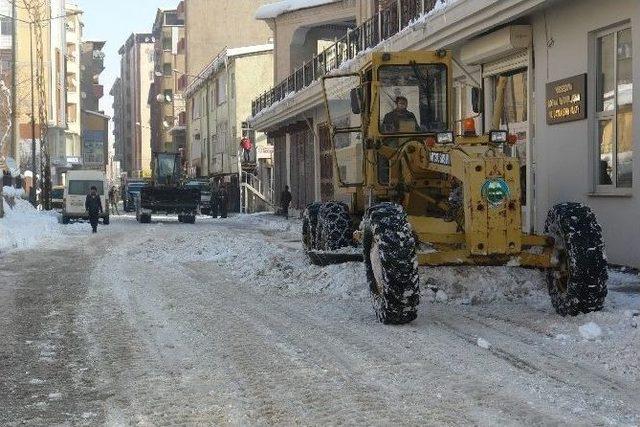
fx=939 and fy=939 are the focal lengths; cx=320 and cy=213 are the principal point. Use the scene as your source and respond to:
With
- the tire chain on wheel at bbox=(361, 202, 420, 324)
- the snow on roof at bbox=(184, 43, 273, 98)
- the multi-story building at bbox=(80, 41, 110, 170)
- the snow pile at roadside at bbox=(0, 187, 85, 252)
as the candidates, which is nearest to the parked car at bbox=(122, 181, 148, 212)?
the snow on roof at bbox=(184, 43, 273, 98)

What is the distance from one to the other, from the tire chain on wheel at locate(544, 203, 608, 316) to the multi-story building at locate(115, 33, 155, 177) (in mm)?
107110

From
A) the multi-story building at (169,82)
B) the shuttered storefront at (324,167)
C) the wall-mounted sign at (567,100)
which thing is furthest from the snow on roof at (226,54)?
the wall-mounted sign at (567,100)

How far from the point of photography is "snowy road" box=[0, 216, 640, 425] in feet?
16.8

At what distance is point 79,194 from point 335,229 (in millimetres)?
23983

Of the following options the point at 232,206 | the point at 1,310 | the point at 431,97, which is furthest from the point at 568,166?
the point at 232,206

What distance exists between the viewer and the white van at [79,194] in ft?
110

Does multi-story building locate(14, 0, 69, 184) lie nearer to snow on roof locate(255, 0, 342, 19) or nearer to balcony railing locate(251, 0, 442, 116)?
snow on roof locate(255, 0, 342, 19)

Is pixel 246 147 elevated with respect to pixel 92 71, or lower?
lower

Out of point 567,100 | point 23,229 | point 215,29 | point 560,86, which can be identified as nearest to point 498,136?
point 567,100

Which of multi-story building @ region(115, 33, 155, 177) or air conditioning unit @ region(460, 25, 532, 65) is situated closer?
air conditioning unit @ region(460, 25, 532, 65)

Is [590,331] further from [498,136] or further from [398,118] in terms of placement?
[398,118]

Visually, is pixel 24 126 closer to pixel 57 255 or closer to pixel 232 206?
pixel 232 206

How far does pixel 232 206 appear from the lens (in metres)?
53.7

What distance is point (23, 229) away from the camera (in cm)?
2550
